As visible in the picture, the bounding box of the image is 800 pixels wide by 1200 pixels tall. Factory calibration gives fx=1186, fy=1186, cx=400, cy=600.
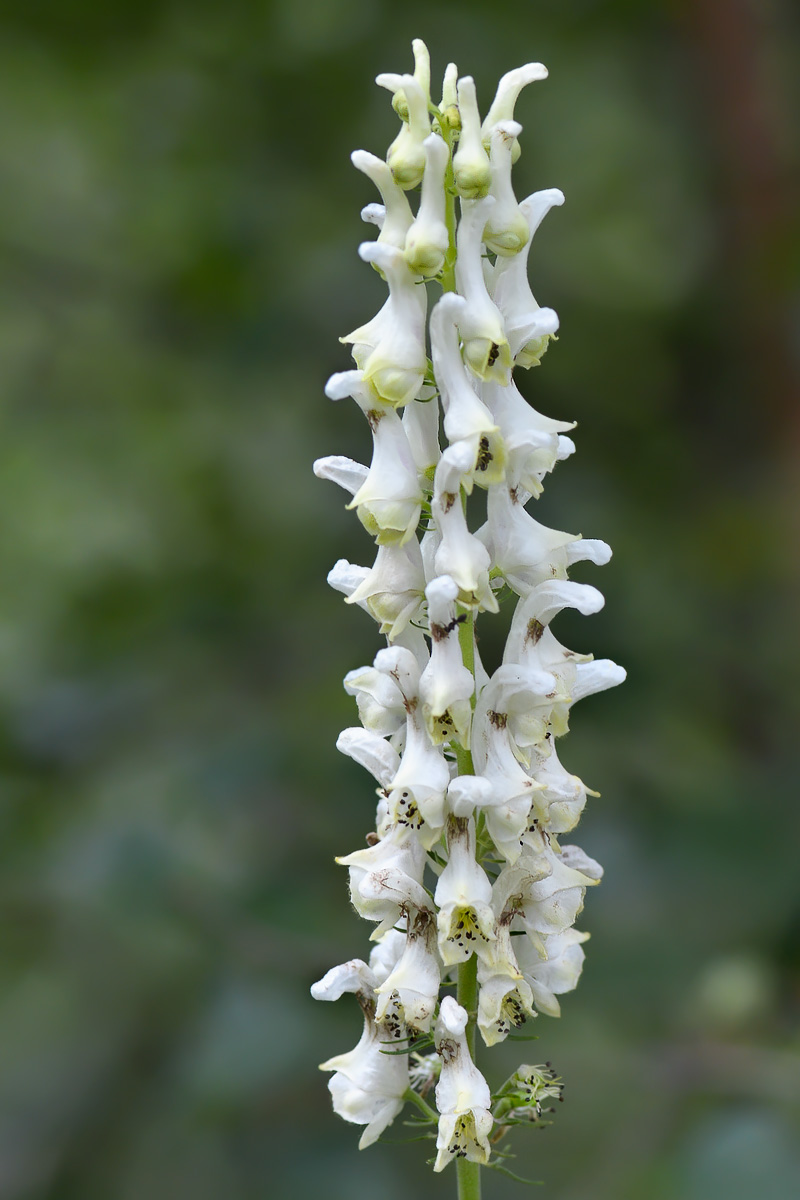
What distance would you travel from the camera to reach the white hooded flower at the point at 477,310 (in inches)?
92.0

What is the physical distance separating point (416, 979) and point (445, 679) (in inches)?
24.4

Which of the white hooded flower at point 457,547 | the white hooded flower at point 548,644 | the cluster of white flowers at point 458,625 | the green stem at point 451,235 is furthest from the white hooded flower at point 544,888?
the green stem at point 451,235

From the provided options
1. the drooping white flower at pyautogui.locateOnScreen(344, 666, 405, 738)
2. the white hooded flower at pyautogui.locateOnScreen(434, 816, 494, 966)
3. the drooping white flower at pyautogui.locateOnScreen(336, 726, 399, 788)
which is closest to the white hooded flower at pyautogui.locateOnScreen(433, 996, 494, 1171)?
the white hooded flower at pyautogui.locateOnScreen(434, 816, 494, 966)

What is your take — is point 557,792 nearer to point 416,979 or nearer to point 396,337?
point 416,979

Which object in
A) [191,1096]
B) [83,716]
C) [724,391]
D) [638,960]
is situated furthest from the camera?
[724,391]

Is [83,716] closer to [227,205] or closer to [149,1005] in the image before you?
[149,1005]

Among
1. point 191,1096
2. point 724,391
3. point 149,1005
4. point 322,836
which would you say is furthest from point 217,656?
point 724,391

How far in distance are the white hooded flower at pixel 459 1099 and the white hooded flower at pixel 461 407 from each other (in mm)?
1106

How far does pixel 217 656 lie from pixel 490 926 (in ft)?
13.0

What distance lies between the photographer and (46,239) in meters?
6.83

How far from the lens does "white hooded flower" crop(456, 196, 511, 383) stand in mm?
2336

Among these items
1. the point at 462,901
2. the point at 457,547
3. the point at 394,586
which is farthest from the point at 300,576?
the point at 462,901

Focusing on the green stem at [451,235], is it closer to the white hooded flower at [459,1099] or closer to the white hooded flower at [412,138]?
the white hooded flower at [412,138]

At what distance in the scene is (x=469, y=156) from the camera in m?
2.33
